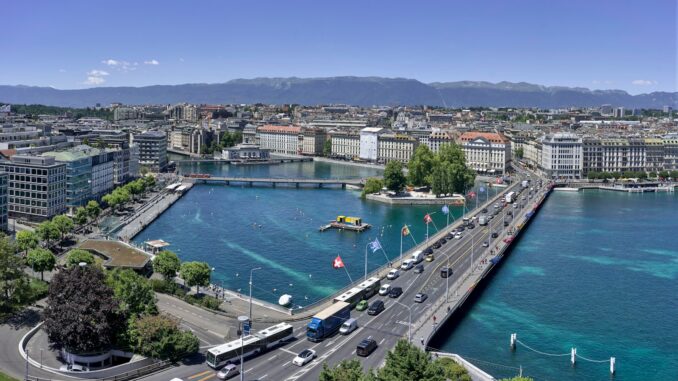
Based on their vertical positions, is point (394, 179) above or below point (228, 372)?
above

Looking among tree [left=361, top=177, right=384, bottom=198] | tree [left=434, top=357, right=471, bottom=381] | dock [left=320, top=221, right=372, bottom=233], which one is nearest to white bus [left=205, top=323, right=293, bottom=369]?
tree [left=434, top=357, right=471, bottom=381]

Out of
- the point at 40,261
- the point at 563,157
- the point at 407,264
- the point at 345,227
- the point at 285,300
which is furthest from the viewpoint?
the point at 563,157

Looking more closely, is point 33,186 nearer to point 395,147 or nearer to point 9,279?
point 9,279

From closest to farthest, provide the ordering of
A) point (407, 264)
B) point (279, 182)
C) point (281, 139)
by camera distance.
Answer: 1. point (407, 264)
2. point (279, 182)
3. point (281, 139)

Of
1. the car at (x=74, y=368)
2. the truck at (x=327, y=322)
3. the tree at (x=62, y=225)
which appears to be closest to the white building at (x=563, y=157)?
the tree at (x=62, y=225)

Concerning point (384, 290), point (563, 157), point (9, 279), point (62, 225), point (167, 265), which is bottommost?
point (384, 290)

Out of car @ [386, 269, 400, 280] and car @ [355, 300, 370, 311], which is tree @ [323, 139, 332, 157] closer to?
car @ [386, 269, 400, 280]

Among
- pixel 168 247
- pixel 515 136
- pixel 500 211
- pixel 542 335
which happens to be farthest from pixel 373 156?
pixel 542 335

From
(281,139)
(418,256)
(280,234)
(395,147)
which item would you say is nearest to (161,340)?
(418,256)
